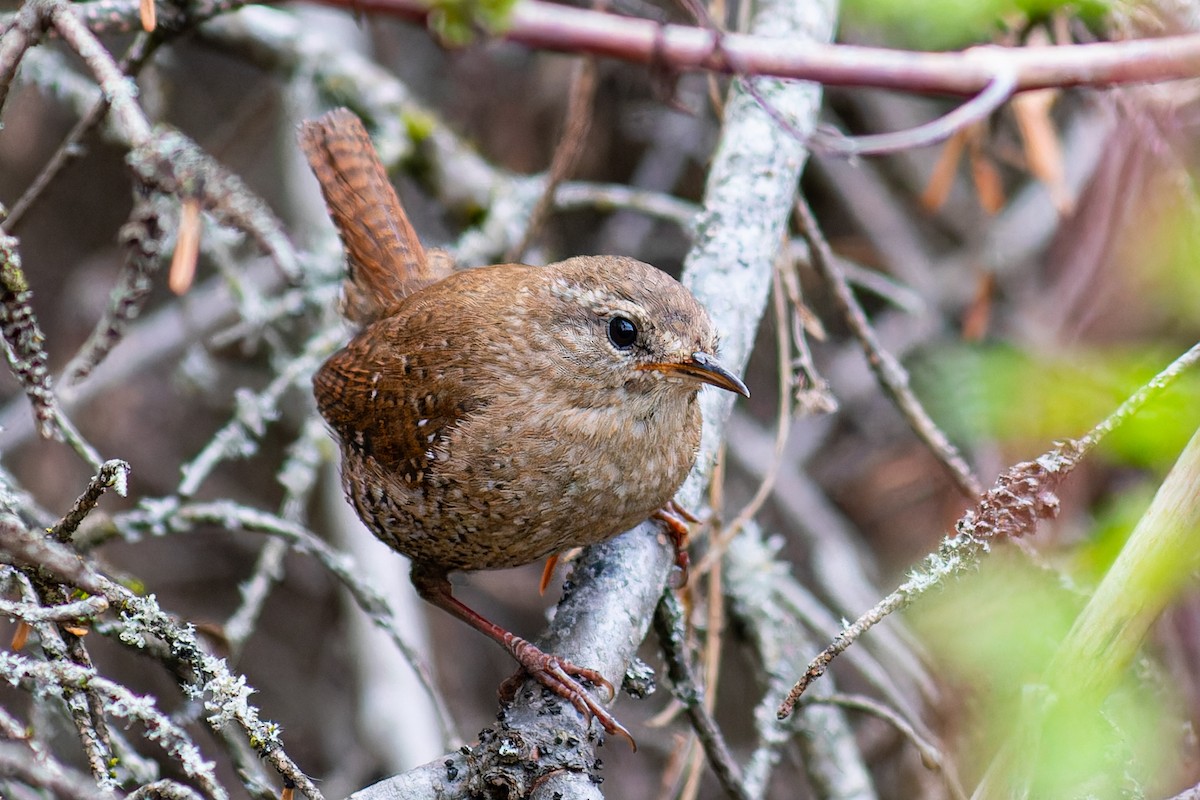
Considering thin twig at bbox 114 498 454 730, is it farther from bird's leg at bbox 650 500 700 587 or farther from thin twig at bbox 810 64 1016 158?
thin twig at bbox 810 64 1016 158

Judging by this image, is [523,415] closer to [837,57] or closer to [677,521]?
[677,521]

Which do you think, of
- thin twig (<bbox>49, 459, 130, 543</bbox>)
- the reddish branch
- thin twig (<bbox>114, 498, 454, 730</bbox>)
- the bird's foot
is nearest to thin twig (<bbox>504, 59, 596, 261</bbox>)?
the reddish branch

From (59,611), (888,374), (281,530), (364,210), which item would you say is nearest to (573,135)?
(364,210)

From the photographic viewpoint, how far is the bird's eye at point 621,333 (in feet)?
8.02

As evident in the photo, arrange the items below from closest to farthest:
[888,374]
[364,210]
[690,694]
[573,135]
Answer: [690,694] → [888,374] → [573,135] → [364,210]

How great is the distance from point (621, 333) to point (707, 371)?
0.25 meters

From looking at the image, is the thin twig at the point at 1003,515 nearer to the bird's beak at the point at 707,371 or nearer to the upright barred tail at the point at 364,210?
the bird's beak at the point at 707,371

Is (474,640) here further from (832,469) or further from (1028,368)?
(1028,368)

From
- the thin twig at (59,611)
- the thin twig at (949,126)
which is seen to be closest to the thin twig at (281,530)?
the thin twig at (59,611)

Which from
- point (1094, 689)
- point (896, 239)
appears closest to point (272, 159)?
point (896, 239)

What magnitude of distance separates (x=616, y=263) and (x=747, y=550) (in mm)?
958

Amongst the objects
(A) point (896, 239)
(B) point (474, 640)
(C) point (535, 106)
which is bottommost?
(B) point (474, 640)

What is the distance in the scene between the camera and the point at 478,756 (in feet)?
5.82

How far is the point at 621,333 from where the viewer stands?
2.46 meters
